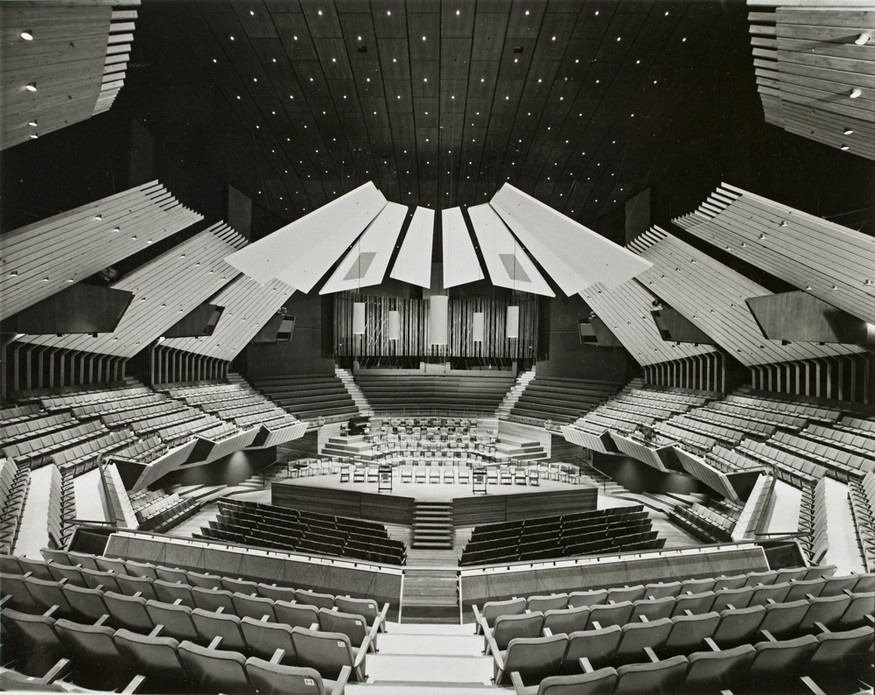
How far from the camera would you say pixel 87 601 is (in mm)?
3355

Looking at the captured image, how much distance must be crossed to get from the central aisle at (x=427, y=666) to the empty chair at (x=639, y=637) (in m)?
0.83

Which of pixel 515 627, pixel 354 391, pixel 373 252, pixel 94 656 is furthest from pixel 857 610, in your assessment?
pixel 354 391

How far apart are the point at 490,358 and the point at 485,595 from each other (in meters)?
15.2

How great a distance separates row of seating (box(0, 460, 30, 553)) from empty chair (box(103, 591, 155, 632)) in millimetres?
2412

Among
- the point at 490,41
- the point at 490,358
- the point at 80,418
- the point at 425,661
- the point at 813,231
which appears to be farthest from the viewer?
the point at 490,358

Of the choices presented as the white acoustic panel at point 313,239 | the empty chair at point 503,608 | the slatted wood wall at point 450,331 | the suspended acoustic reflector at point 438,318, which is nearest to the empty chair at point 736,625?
the empty chair at point 503,608

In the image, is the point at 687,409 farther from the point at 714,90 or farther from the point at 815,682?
the point at 815,682

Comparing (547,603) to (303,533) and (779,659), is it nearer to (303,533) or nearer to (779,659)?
(779,659)

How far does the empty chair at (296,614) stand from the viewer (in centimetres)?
352

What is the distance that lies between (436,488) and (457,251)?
204 inches

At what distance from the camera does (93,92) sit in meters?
5.27

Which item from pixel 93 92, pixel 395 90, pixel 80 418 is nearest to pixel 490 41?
pixel 395 90

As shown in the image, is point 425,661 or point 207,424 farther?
point 207,424

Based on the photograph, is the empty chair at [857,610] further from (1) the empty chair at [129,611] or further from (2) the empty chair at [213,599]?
(1) the empty chair at [129,611]
